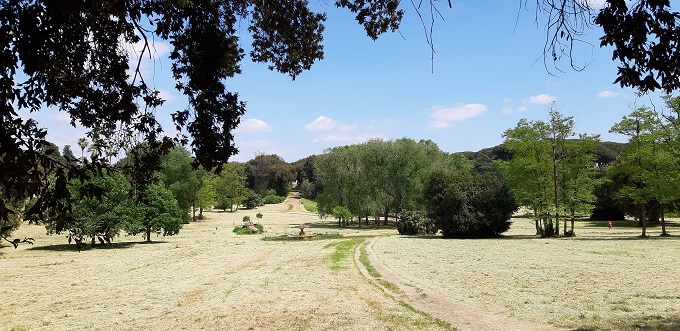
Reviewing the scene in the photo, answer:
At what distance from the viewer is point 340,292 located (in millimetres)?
12766

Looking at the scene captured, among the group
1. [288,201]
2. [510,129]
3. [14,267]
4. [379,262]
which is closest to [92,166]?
[379,262]

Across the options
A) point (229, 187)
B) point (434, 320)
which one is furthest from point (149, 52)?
point (229, 187)

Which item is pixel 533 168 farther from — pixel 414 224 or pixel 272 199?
pixel 272 199

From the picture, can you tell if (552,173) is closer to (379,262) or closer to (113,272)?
(379,262)

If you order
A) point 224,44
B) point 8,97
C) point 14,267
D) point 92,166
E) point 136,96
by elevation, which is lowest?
point 14,267

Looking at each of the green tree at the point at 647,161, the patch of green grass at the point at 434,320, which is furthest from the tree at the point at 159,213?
the green tree at the point at 647,161

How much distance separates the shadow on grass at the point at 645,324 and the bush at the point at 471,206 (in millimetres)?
Answer: 28679

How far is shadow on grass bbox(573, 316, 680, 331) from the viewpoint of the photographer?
7.92 metres

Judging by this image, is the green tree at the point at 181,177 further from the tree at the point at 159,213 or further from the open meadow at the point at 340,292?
the open meadow at the point at 340,292

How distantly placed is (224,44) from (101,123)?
2.12 metres

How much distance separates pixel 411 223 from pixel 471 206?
7937 mm

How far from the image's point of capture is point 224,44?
6.20m

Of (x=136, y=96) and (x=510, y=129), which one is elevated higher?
(x=510, y=129)

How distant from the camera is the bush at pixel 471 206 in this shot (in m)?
37.2
